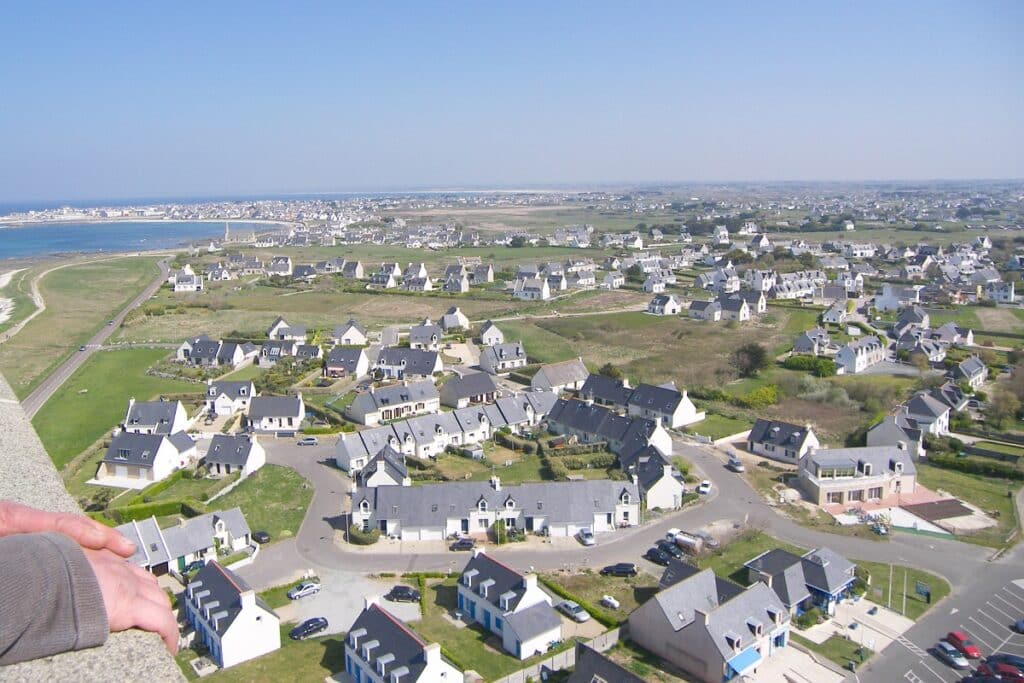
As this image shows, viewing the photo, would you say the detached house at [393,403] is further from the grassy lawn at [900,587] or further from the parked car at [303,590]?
the grassy lawn at [900,587]

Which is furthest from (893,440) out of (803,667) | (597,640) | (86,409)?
(86,409)

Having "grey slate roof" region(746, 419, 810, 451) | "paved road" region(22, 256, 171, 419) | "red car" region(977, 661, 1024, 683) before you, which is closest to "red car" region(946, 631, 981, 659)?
"red car" region(977, 661, 1024, 683)

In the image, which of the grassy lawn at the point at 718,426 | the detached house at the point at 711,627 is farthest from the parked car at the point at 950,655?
the grassy lawn at the point at 718,426

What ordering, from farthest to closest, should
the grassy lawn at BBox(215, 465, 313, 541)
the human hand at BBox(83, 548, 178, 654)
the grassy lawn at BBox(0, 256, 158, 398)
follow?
the grassy lawn at BBox(0, 256, 158, 398)
the grassy lawn at BBox(215, 465, 313, 541)
the human hand at BBox(83, 548, 178, 654)

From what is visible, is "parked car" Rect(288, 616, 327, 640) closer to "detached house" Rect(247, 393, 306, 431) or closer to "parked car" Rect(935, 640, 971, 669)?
"parked car" Rect(935, 640, 971, 669)

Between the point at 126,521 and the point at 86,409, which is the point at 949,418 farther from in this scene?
the point at 86,409

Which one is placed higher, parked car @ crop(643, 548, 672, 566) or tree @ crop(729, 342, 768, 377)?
tree @ crop(729, 342, 768, 377)
